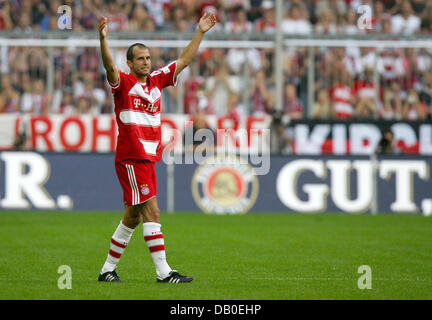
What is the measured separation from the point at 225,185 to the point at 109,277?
1056 cm

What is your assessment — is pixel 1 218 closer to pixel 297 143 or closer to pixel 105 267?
pixel 297 143

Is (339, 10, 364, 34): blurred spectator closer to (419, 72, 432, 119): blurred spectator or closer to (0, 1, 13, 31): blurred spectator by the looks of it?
(419, 72, 432, 119): blurred spectator

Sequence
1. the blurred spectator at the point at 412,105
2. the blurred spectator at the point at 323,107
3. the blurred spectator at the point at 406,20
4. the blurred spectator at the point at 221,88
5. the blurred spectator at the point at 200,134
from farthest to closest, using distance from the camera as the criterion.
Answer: the blurred spectator at the point at 406,20 → the blurred spectator at the point at 412,105 → the blurred spectator at the point at 323,107 → the blurred spectator at the point at 221,88 → the blurred spectator at the point at 200,134

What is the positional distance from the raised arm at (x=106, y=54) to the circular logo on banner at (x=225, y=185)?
10.9 metres

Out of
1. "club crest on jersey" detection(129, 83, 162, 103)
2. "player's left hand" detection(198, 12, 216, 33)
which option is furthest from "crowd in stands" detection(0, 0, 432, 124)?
"club crest on jersey" detection(129, 83, 162, 103)

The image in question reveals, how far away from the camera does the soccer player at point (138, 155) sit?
9.52 meters

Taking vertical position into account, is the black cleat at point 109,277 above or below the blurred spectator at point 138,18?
below

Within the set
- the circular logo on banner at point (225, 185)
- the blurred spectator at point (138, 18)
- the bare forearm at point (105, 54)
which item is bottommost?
the circular logo on banner at point (225, 185)

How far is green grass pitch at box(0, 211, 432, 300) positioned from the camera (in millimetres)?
8953

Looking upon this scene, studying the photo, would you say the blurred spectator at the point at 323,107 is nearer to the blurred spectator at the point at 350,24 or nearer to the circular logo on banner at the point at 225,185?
the blurred spectator at the point at 350,24

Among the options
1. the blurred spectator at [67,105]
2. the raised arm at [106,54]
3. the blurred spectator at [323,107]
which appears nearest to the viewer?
the raised arm at [106,54]

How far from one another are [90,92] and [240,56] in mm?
3620

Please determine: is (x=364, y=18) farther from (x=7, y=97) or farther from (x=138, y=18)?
(x=7, y=97)

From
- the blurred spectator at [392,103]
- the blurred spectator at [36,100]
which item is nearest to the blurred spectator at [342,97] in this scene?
the blurred spectator at [392,103]
